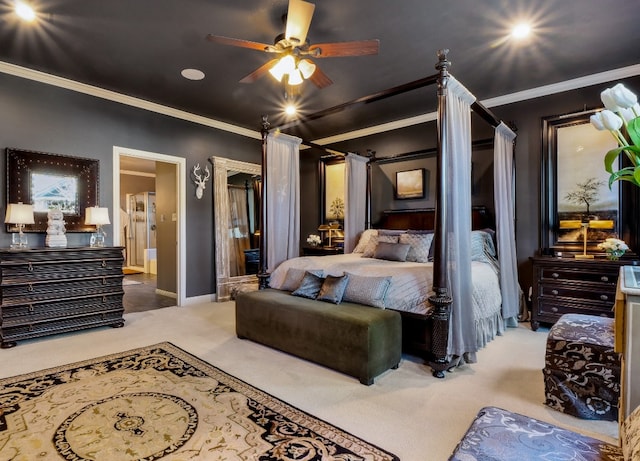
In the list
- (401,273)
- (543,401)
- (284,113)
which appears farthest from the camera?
(284,113)

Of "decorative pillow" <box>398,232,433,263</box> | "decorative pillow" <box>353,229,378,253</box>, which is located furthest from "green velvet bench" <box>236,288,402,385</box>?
"decorative pillow" <box>353,229,378,253</box>

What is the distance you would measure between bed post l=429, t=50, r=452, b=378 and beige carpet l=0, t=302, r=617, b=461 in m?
0.23

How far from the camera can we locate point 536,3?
271 centimetres

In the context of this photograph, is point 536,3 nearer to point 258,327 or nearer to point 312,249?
point 258,327

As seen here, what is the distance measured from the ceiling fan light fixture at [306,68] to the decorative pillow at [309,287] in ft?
6.29

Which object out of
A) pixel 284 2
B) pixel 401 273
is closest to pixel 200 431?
pixel 401 273

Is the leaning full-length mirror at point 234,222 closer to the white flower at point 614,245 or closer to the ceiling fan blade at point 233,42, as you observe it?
the ceiling fan blade at point 233,42

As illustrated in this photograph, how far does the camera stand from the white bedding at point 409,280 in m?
3.01

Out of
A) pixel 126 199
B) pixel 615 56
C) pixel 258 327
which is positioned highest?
pixel 615 56

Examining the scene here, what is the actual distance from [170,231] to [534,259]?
5580 millimetres

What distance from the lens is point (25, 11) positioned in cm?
283

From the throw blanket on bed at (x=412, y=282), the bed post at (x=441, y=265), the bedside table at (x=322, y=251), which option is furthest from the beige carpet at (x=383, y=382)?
the bedside table at (x=322, y=251)

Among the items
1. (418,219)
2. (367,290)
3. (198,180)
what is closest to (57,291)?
(198,180)

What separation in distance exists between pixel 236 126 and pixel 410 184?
316cm
